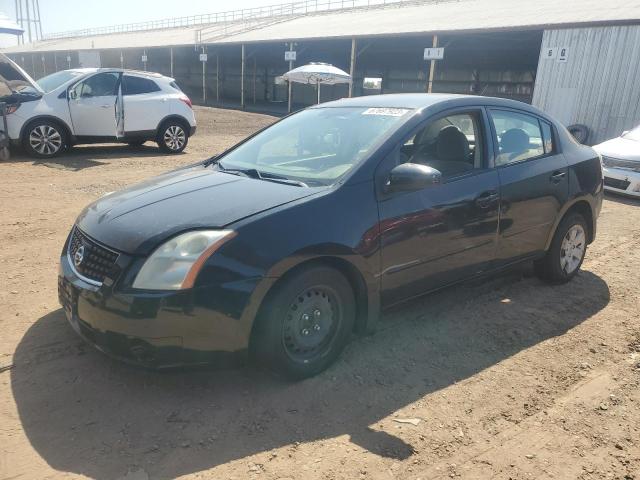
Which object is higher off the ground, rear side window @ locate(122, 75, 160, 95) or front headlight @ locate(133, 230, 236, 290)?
rear side window @ locate(122, 75, 160, 95)

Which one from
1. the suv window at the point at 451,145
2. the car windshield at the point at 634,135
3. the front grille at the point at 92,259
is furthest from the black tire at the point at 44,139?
the car windshield at the point at 634,135

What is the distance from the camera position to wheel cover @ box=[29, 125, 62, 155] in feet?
32.7

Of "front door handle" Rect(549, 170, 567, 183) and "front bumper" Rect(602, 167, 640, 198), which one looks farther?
"front bumper" Rect(602, 167, 640, 198)

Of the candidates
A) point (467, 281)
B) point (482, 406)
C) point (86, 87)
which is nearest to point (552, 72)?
point (86, 87)

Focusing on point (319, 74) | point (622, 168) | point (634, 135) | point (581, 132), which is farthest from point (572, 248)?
point (319, 74)

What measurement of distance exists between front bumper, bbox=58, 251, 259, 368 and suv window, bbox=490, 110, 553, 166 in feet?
7.84

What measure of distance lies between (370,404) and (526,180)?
7.42ft

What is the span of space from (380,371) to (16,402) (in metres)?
2.02

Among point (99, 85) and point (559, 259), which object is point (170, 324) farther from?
point (99, 85)

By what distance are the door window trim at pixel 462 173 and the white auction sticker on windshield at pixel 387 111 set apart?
0.17m

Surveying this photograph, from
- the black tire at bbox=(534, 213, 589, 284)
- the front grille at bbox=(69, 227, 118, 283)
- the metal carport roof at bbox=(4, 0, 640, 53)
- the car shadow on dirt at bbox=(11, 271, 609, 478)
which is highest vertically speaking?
the metal carport roof at bbox=(4, 0, 640, 53)

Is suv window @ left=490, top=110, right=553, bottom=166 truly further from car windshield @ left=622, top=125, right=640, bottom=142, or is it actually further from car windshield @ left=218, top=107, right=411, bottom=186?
car windshield @ left=622, top=125, right=640, bottom=142

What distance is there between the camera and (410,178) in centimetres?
321

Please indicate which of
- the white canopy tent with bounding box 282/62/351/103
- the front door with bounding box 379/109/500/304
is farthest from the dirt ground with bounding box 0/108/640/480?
the white canopy tent with bounding box 282/62/351/103
